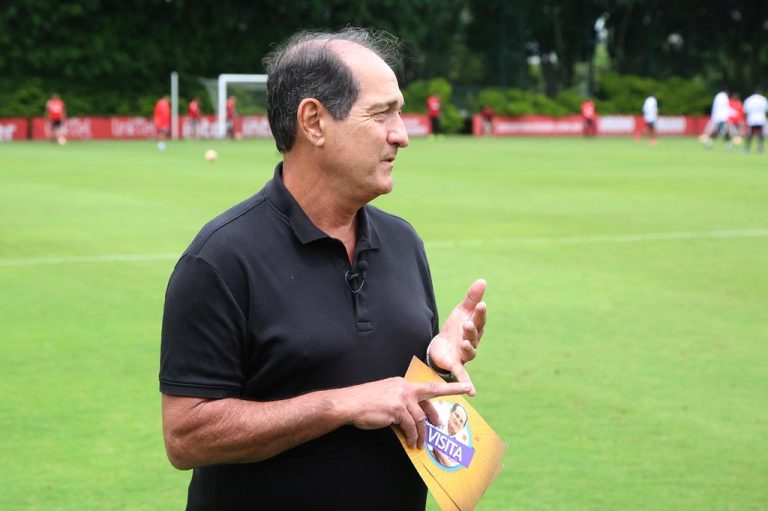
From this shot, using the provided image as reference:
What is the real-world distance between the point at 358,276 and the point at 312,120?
380 mm

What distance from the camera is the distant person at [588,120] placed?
5750cm

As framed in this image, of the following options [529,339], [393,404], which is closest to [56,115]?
[529,339]

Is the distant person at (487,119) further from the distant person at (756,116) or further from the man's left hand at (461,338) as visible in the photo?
the man's left hand at (461,338)

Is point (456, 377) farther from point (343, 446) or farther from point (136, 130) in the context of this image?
point (136, 130)

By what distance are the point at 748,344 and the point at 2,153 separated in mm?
31884

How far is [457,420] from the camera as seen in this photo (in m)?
3.22

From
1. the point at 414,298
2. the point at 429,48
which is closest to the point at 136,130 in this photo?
the point at 429,48

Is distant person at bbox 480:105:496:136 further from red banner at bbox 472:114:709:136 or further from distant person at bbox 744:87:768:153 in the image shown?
distant person at bbox 744:87:768:153

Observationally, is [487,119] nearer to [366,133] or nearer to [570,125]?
[570,125]

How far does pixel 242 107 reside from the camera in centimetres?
5450

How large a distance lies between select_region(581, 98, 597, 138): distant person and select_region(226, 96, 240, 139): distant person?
49.4 feet

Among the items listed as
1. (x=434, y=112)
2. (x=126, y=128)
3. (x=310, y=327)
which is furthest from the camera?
(x=434, y=112)

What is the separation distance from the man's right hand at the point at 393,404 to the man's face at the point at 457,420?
14 cm

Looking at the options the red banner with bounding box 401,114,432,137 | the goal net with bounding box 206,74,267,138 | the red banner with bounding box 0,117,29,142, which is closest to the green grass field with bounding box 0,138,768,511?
the red banner with bounding box 0,117,29,142
